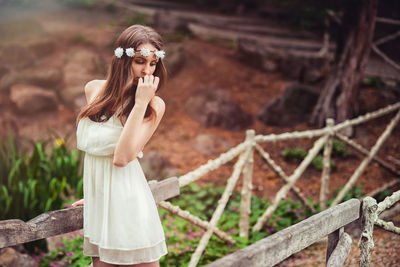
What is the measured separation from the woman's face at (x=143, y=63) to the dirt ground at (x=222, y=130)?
2575 mm

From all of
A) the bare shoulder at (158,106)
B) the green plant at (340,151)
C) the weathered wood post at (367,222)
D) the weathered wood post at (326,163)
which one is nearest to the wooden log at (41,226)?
the bare shoulder at (158,106)

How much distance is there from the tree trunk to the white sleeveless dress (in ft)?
17.1

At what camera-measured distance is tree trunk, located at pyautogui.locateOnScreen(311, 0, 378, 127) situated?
6285 mm

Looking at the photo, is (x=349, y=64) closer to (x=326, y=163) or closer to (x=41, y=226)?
(x=326, y=163)

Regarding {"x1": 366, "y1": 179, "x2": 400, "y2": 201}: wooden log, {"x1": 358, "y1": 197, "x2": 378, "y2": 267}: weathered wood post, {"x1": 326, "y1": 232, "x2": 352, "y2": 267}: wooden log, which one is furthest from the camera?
{"x1": 366, "y1": 179, "x2": 400, "y2": 201}: wooden log

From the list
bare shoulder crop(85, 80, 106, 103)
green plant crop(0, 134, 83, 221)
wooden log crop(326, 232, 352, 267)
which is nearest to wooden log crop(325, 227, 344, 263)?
wooden log crop(326, 232, 352, 267)

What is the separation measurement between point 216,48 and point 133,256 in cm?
796

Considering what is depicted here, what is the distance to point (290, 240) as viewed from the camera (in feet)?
7.14

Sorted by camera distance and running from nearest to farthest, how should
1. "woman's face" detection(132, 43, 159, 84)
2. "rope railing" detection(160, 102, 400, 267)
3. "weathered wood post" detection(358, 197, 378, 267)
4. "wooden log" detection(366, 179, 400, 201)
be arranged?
"woman's face" detection(132, 43, 159, 84) < "weathered wood post" detection(358, 197, 378, 267) < "rope railing" detection(160, 102, 400, 267) < "wooden log" detection(366, 179, 400, 201)

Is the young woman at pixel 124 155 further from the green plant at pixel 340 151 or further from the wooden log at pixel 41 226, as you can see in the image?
the green plant at pixel 340 151

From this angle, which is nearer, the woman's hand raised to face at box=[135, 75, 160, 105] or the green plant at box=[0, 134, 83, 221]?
the woman's hand raised to face at box=[135, 75, 160, 105]

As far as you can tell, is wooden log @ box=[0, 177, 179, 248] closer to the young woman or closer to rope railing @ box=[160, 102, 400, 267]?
the young woman

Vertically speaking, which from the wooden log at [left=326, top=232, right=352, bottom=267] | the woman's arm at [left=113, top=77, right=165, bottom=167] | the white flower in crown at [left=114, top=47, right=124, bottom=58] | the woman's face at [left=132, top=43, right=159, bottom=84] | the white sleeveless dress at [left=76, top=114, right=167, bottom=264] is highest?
the white flower in crown at [left=114, top=47, right=124, bottom=58]

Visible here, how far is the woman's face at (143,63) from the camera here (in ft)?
6.18
